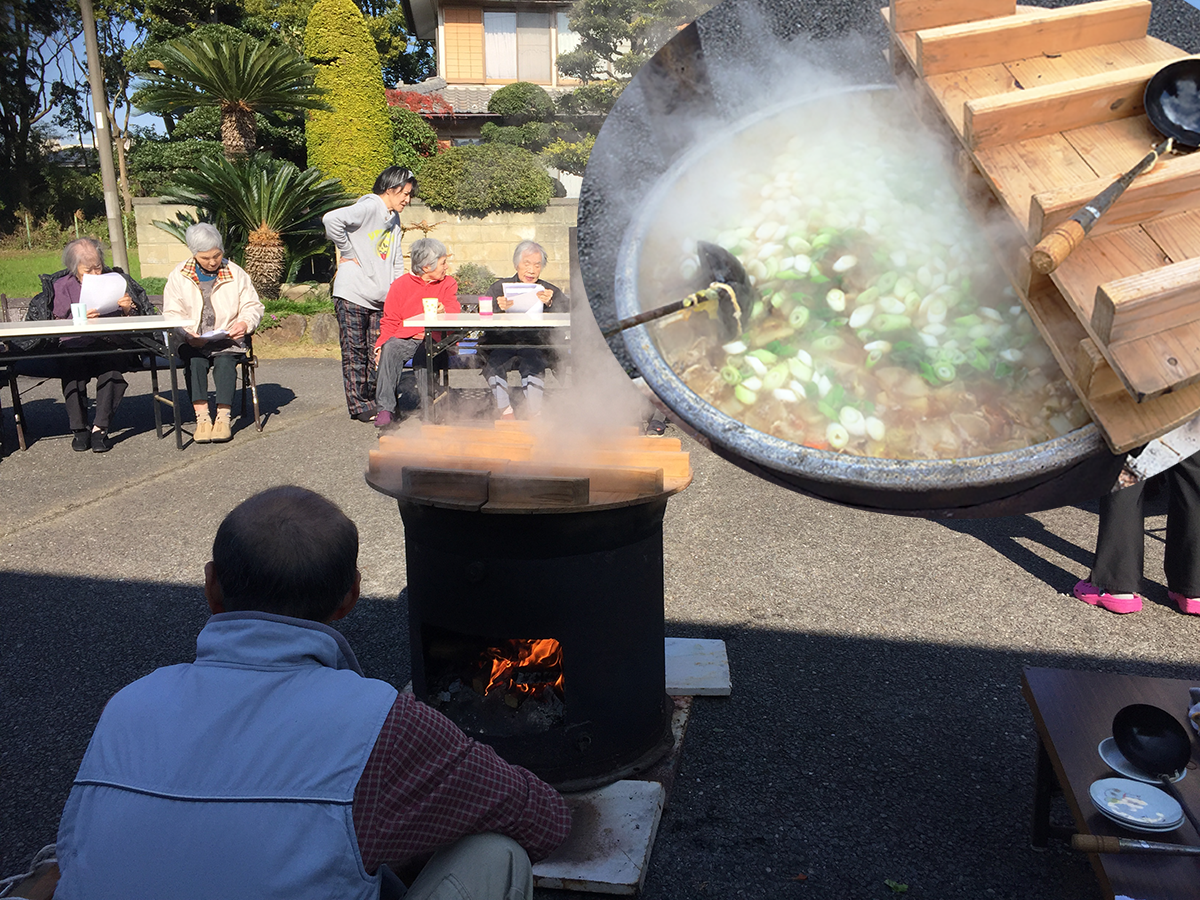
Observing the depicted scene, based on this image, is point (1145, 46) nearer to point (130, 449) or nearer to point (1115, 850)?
point (1115, 850)

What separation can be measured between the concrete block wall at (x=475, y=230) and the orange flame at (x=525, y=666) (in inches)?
513

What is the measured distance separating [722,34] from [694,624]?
113 inches

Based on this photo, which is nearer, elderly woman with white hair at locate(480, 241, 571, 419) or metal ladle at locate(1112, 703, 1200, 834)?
metal ladle at locate(1112, 703, 1200, 834)

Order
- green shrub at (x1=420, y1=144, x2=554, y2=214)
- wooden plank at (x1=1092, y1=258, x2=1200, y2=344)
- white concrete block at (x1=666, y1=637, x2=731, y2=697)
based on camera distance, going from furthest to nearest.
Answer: green shrub at (x1=420, y1=144, x2=554, y2=214), white concrete block at (x1=666, y1=637, x2=731, y2=697), wooden plank at (x1=1092, y1=258, x2=1200, y2=344)

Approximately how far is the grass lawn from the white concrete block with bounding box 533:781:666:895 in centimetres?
1499

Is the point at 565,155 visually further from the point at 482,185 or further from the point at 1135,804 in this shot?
the point at 1135,804

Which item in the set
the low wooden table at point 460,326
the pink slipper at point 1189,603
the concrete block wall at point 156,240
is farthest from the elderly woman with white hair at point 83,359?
the concrete block wall at point 156,240

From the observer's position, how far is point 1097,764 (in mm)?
2236

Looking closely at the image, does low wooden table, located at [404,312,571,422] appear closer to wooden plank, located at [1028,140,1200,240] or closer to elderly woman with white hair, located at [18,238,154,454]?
elderly woman with white hair, located at [18,238,154,454]

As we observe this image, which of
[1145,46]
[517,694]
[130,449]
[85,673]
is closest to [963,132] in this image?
[1145,46]

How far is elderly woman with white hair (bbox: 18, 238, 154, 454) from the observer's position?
7.11 m

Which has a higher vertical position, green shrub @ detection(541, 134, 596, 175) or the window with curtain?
the window with curtain

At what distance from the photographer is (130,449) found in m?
7.18

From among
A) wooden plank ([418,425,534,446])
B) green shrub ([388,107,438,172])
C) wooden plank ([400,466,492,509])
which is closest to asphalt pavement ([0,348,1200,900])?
wooden plank ([418,425,534,446])
